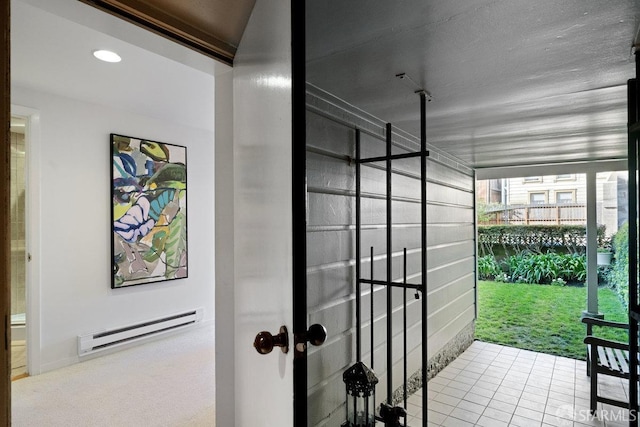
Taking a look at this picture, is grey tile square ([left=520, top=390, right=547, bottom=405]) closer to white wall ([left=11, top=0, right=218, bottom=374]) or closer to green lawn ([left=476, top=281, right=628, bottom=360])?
green lawn ([left=476, top=281, right=628, bottom=360])

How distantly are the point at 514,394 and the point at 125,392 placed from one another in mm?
3122

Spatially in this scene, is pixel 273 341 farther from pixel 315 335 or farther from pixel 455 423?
pixel 455 423

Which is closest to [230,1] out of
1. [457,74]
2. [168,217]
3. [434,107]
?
[457,74]

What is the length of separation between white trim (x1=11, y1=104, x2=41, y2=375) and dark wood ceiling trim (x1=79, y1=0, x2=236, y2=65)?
7.94ft

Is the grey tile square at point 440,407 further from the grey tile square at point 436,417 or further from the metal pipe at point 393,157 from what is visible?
the metal pipe at point 393,157

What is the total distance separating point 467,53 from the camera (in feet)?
4.54

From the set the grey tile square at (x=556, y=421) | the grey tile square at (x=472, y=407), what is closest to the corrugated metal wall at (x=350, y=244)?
the grey tile square at (x=472, y=407)

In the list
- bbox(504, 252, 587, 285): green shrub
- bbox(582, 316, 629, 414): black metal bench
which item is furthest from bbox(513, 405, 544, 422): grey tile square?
bbox(504, 252, 587, 285): green shrub

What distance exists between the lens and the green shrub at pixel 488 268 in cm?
476

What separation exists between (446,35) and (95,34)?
1.91 m

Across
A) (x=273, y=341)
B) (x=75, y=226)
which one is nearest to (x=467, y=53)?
(x=273, y=341)

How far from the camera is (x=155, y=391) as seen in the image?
250 cm

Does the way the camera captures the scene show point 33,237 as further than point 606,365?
Yes

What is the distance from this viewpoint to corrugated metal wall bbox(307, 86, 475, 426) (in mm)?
1701
